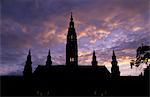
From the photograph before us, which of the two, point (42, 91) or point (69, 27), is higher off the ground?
point (69, 27)

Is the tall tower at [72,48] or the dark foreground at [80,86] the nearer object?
the dark foreground at [80,86]

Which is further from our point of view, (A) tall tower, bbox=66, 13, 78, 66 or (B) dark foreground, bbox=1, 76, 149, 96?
(A) tall tower, bbox=66, 13, 78, 66

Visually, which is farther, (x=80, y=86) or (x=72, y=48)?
(x=72, y=48)

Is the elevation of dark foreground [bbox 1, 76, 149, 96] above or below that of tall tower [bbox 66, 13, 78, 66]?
below

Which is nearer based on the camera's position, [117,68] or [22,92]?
[22,92]

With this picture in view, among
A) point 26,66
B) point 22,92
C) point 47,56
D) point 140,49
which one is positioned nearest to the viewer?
point 22,92

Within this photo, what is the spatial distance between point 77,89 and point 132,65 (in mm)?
8065

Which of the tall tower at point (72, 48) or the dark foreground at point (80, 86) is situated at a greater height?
the tall tower at point (72, 48)

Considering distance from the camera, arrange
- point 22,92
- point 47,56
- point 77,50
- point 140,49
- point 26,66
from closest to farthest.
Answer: point 22,92 < point 140,49 < point 26,66 < point 77,50 < point 47,56

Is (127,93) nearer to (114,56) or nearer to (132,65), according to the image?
(132,65)

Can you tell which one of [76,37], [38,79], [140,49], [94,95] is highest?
[76,37]

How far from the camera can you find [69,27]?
3290 inches

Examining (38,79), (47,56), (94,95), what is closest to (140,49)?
(94,95)

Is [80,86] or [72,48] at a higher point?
[72,48]
